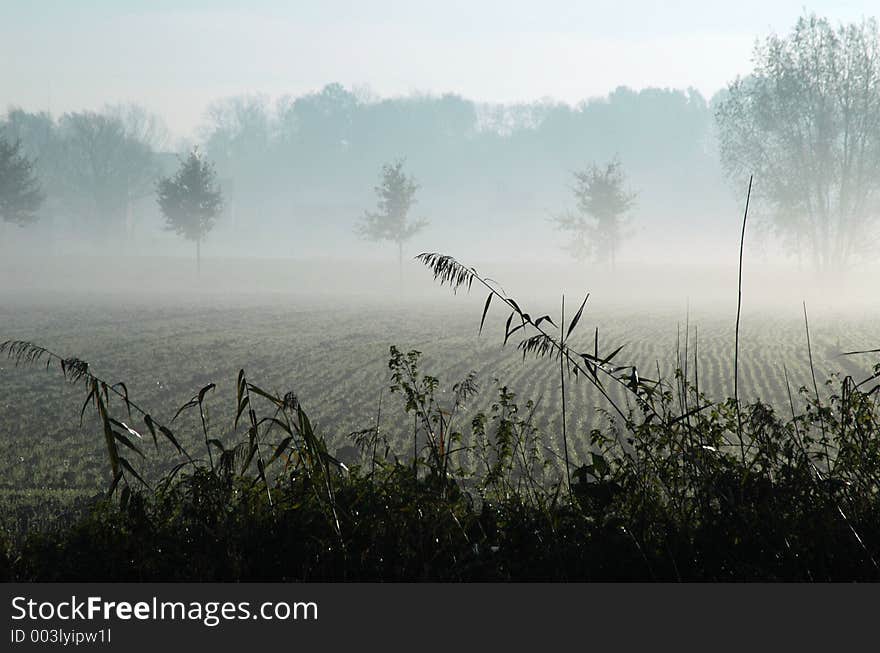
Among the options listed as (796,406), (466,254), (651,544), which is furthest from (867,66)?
(466,254)

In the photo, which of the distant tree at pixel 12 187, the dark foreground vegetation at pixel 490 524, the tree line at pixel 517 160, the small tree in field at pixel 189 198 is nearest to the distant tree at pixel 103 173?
the tree line at pixel 517 160

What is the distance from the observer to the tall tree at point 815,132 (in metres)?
34.7

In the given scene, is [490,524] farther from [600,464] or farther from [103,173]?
[103,173]

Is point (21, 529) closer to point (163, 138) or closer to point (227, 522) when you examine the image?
point (227, 522)

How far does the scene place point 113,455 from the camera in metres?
3.28

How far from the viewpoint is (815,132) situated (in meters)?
37.6

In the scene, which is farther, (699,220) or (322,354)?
(699,220)

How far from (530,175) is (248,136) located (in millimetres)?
47366

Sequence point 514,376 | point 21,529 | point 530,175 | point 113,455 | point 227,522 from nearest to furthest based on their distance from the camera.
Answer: point 113,455 → point 227,522 → point 21,529 → point 514,376 → point 530,175

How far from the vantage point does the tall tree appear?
34656 millimetres

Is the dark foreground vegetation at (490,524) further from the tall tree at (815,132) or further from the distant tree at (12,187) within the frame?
the distant tree at (12,187)

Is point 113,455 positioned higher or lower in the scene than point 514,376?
higher

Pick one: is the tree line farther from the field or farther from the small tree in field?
the field
